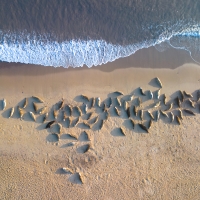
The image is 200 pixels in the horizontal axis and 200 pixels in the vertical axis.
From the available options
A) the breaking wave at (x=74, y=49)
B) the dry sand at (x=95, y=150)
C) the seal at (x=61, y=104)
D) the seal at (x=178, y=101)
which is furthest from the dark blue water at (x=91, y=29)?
the seal at (x=178, y=101)

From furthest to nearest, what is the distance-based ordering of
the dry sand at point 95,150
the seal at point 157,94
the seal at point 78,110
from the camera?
the seal at point 157,94 < the seal at point 78,110 < the dry sand at point 95,150

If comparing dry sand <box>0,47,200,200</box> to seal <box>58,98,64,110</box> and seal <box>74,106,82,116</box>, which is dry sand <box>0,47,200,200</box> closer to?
seal <box>58,98,64,110</box>

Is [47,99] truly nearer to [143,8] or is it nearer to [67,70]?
[67,70]

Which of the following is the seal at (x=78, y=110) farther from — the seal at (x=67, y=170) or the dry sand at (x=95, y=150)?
the seal at (x=67, y=170)

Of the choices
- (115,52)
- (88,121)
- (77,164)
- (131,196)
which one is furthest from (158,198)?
(115,52)

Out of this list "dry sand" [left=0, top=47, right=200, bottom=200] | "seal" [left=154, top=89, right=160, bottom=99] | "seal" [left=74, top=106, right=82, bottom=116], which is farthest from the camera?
"seal" [left=154, top=89, right=160, bottom=99]

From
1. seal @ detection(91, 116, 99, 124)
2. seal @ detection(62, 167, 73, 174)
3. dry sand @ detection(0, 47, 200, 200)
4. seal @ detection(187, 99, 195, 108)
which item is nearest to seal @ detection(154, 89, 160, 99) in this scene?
dry sand @ detection(0, 47, 200, 200)
